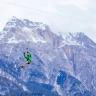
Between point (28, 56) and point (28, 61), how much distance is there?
2443 millimetres

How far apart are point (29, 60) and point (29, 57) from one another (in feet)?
4.91

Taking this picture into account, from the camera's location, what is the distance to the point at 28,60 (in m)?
104

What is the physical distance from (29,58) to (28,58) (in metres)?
0.25

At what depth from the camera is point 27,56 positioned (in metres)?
106

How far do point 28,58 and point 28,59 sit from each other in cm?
35

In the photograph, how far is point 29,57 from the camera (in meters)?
105

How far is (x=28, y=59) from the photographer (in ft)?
343

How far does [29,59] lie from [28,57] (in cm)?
109

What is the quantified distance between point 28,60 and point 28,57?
1.34 metres

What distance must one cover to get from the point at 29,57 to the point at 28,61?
72.6 inches

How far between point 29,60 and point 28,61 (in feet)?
1.38

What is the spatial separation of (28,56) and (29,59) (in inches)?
64.6

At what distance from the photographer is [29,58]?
105 metres
